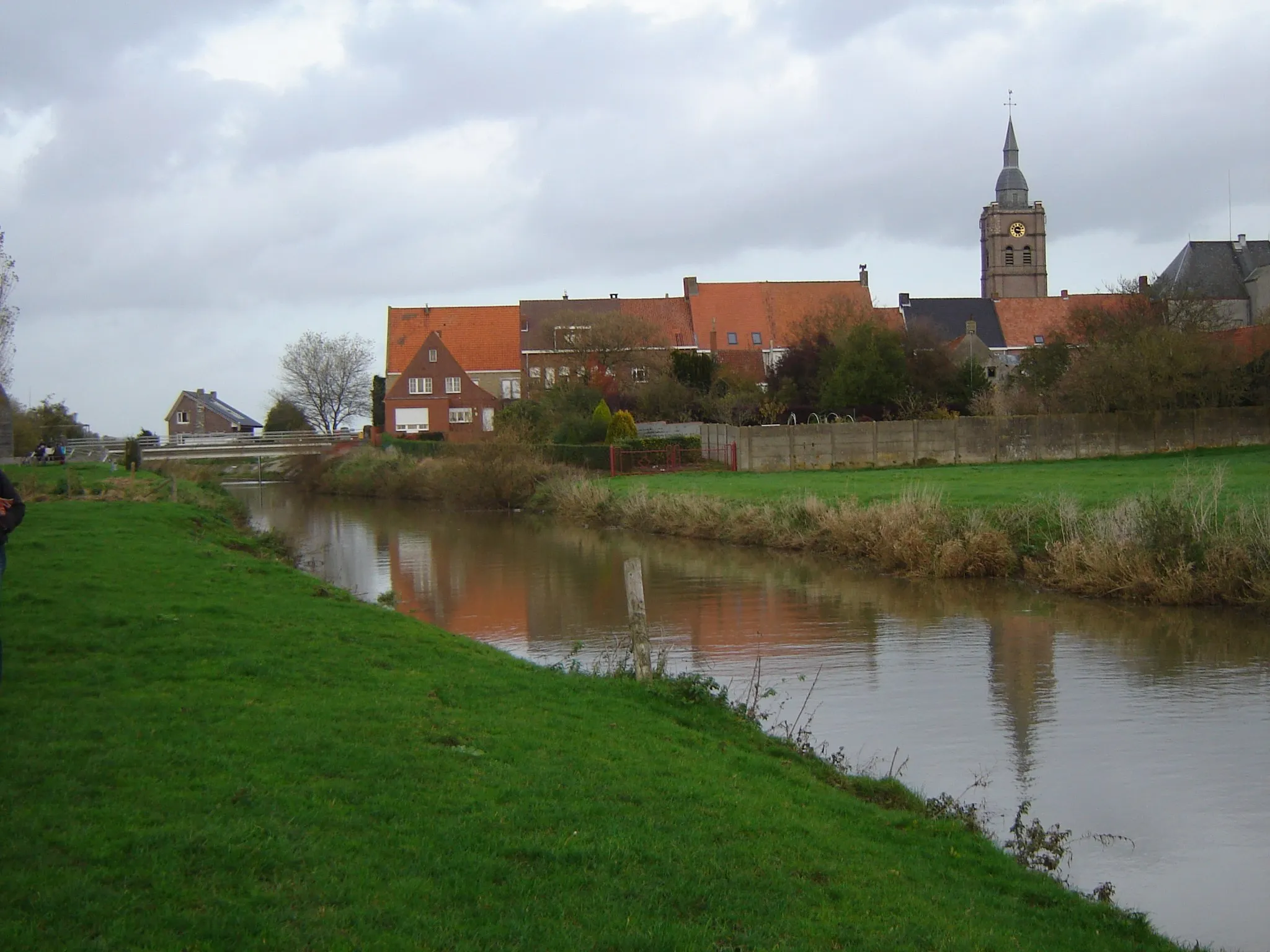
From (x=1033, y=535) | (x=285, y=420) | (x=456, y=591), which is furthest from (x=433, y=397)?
(x=1033, y=535)

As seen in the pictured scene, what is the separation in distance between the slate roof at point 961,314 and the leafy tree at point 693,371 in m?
22.1

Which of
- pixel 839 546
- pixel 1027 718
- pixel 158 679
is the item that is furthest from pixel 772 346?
pixel 158 679

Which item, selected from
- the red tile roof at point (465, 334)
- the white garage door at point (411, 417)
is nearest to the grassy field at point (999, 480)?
the white garage door at point (411, 417)

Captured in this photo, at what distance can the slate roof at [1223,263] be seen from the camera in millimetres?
69938

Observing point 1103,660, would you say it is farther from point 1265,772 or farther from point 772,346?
point 772,346

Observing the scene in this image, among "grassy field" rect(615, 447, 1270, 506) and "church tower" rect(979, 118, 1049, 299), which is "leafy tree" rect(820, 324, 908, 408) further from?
"church tower" rect(979, 118, 1049, 299)

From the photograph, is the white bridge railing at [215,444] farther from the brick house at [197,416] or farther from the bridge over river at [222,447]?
the brick house at [197,416]

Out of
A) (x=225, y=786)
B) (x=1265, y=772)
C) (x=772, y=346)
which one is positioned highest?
(x=772, y=346)

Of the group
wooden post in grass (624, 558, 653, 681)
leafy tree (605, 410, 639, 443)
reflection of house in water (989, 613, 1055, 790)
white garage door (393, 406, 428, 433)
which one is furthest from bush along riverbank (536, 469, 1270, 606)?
white garage door (393, 406, 428, 433)

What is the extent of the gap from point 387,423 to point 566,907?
208ft

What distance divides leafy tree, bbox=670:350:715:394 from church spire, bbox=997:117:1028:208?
185 feet

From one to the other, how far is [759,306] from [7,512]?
65768mm

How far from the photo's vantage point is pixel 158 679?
8.11 meters

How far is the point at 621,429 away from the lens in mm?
43906
